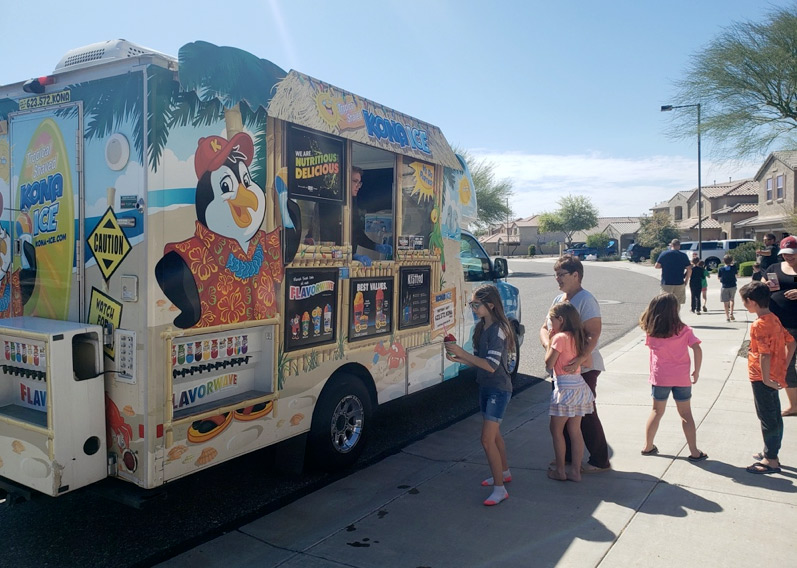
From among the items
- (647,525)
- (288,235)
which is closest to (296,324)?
(288,235)

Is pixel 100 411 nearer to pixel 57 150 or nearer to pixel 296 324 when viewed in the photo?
pixel 296 324

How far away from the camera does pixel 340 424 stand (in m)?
5.13

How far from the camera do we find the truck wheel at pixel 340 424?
16.0 ft

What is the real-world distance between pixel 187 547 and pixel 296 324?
5.25ft

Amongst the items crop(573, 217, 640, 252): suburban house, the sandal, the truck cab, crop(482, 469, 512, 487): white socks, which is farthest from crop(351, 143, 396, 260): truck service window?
crop(573, 217, 640, 252): suburban house

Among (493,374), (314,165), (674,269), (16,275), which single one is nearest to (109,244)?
(16,275)

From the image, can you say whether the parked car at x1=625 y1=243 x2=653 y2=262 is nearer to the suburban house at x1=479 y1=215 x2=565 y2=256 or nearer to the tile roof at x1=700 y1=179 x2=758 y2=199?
the tile roof at x1=700 y1=179 x2=758 y2=199

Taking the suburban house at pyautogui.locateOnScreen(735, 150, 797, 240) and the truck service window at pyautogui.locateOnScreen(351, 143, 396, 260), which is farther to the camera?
the suburban house at pyautogui.locateOnScreen(735, 150, 797, 240)

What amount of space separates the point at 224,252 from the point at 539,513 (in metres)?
2.74

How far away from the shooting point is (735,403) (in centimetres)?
693

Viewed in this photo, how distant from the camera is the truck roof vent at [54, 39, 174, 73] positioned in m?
3.87

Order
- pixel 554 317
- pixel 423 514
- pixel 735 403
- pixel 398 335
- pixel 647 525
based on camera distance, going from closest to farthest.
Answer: pixel 647 525 → pixel 423 514 → pixel 554 317 → pixel 398 335 → pixel 735 403

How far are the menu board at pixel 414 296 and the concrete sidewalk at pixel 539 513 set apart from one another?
118 centimetres

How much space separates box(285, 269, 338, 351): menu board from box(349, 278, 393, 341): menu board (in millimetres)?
260
